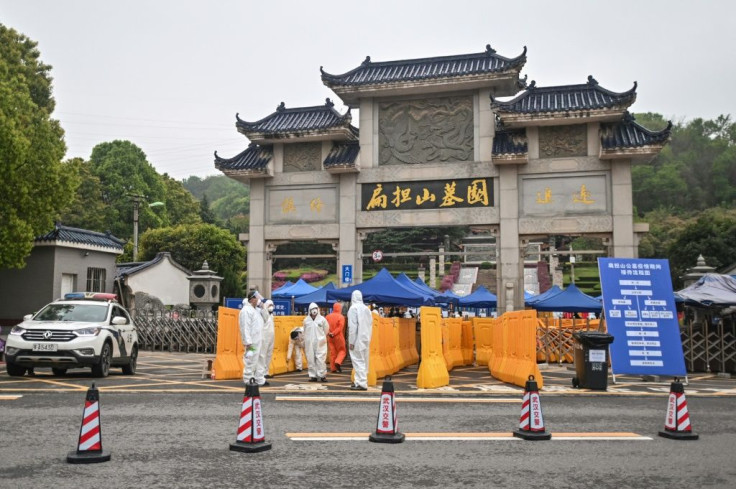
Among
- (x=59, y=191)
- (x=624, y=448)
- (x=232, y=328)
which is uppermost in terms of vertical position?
(x=59, y=191)

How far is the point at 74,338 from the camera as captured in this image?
14211mm

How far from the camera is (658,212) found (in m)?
76.6

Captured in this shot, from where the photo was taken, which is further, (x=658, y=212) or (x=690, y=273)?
(x=658, y=212)

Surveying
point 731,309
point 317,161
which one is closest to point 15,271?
point 317,161

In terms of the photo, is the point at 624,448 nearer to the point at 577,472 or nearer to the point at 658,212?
the point at 577,472

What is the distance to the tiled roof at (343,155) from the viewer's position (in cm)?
2442

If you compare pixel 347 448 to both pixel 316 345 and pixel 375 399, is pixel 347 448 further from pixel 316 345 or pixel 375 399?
pixel 316 345

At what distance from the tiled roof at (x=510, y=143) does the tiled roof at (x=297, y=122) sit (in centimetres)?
534

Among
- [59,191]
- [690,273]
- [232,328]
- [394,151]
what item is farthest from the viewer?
[690,273]

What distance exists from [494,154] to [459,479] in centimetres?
1780

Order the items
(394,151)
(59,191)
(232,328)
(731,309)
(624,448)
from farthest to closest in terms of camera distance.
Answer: (394,151), (59,191), (731,309), (232,328), (624,448)

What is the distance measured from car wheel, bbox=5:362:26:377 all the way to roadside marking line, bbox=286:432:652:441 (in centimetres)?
888

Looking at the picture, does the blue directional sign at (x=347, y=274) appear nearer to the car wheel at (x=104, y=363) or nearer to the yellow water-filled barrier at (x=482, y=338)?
the yellow water-filled barrier at (x=482, y=338)

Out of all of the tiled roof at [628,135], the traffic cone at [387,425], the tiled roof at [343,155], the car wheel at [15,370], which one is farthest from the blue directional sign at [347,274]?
the traffic cone at [387,425]
